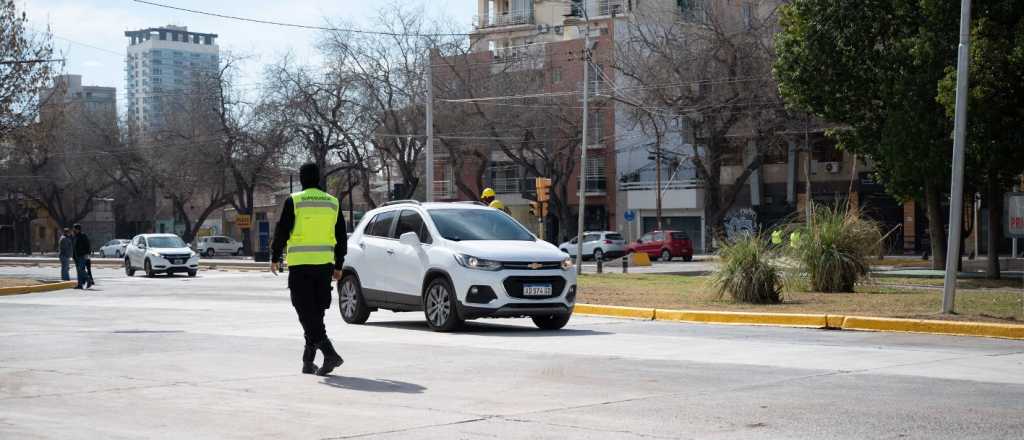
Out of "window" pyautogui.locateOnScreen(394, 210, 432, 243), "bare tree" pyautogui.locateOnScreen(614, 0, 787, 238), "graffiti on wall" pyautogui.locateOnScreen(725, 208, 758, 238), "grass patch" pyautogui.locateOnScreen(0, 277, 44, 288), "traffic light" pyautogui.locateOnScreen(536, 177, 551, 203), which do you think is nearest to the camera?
"window" pyautogui.locateOnScreen(394, 210, 432, 243)

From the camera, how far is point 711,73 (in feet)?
176

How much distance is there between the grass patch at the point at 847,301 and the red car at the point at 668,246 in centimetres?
3378

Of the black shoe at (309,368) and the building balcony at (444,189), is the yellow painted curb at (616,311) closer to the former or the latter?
the black shoe at (309,368)

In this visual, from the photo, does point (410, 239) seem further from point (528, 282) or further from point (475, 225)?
point (528, 282)

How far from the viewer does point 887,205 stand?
217 feet

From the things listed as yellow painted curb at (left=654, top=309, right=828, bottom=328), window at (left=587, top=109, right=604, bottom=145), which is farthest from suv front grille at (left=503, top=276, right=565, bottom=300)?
window at (left=587, top=109, right=604, bottom=145)

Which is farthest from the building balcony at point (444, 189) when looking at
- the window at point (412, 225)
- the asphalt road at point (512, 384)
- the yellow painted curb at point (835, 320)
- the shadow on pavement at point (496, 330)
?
the asphalt road at point (512, 384)

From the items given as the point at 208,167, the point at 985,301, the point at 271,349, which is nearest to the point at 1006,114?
the point at 985,301

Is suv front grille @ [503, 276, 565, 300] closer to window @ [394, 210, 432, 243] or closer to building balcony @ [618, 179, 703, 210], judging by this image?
window @ [394, 210, 432, 243]

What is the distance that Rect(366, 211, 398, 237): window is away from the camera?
16969mm

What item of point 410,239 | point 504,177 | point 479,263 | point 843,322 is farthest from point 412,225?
point 504,177

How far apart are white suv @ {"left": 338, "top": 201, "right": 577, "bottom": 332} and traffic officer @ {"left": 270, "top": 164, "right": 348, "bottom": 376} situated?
169 inches

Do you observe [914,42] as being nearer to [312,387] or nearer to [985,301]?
[985,301]

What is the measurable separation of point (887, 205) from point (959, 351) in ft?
182
